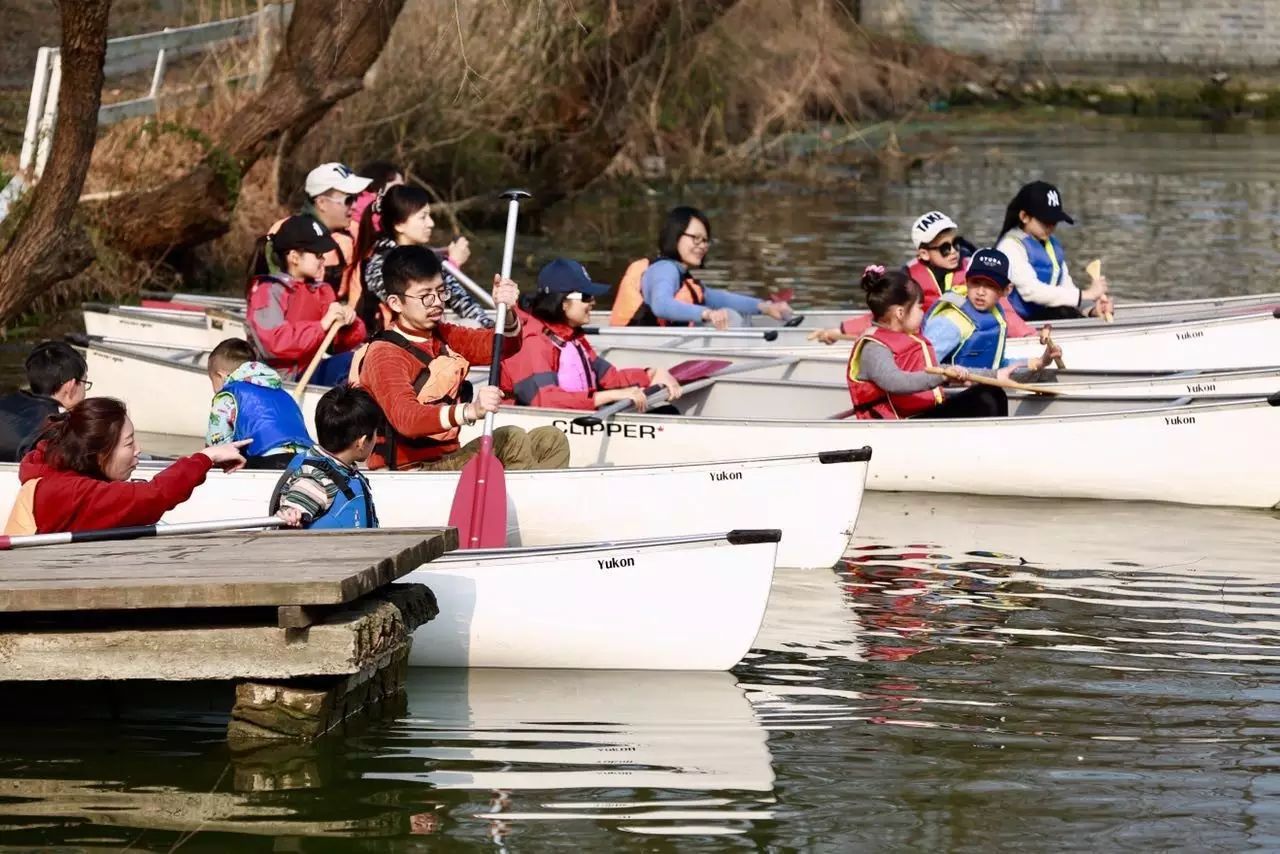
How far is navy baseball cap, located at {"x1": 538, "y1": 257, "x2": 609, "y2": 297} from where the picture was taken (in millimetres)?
9547

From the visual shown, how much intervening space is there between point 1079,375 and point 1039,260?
1.67m

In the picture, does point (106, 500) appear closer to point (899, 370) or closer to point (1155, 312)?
point (899, 370)

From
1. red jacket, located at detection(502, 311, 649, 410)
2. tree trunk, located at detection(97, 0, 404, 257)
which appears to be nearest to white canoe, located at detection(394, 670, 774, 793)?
red jacket, located at detection(502, 311, 649, 410)

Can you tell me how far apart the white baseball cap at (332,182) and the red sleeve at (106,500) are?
4.87m

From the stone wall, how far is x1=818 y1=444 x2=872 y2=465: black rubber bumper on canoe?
115ft

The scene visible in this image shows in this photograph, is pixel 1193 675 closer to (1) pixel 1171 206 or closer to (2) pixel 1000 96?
(1) pixel 1171 206

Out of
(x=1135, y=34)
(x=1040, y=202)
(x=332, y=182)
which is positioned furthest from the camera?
(x=1135, y=34)

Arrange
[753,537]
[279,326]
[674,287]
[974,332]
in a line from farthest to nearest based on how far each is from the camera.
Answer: [674,287] < [279,326] < [974,332] < [753,537]

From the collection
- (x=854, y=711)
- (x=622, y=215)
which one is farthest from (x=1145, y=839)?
(x=622, y=215)

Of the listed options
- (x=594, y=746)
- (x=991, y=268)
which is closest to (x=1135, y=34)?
(x=991, y=268)

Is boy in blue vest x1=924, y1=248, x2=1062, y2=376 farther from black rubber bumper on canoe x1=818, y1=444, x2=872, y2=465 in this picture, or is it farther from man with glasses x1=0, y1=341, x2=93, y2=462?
man with glasses x1=0, y1=341, x2=93, y2=462

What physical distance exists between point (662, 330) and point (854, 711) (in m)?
6.30

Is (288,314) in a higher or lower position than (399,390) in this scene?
higher

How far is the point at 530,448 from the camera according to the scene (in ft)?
30.3
